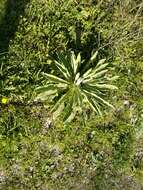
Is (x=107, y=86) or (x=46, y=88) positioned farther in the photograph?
(x=107, y=86)

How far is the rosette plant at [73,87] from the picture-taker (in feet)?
20.4

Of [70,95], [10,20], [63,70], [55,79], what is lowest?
[70,95]

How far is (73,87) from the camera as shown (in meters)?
6.25

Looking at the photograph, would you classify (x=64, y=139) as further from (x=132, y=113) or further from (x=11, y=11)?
(x=11, y=11)

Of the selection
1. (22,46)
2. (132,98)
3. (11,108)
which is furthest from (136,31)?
(11,108)

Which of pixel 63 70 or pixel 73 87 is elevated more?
pixel 63 70

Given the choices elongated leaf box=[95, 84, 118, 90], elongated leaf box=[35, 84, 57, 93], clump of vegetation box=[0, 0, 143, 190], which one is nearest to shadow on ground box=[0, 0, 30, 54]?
clump of vegetation box=[0, 0, 143, 190]

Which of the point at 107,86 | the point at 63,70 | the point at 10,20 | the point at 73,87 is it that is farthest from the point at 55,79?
the point at 10,20

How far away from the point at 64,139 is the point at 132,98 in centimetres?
122

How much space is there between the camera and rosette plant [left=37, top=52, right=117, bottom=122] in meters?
6.21

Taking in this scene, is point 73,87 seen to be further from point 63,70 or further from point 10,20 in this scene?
point 10,20

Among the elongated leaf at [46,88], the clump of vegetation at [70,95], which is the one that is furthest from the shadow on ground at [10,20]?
the elongated leaf at [46,88]

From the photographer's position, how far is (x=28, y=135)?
20.4ft

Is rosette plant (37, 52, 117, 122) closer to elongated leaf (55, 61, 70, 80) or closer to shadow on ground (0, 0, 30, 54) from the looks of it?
elongated leaf (55, 61, 70, 80)
